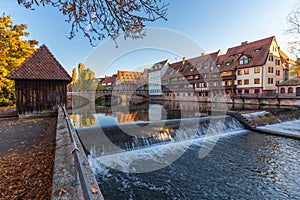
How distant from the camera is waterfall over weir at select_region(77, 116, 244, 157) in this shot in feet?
24.7

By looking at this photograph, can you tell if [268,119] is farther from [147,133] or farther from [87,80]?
[87,80]

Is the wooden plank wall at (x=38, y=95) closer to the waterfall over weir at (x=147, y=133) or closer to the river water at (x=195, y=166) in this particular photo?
the waterfall over weir at (x=147, y=133)

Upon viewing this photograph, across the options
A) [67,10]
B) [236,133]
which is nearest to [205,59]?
[236,133]

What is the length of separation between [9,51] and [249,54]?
38330 mm

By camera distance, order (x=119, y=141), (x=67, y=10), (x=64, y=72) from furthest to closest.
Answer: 1. (x=64, y=72)
2. (x=119, y=141)
3. (x=67, y=10)

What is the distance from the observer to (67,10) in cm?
299

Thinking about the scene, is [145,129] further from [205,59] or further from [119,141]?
[205,59]

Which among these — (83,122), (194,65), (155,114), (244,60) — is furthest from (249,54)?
(83,122)

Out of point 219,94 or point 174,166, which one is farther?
point 219,94

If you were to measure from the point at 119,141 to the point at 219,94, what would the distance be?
108 ft

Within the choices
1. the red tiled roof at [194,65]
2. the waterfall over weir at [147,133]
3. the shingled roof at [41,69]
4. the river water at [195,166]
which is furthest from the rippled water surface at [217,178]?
the red tiled roof at [194,65]

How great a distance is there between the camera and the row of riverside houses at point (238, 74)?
29766 millimetres

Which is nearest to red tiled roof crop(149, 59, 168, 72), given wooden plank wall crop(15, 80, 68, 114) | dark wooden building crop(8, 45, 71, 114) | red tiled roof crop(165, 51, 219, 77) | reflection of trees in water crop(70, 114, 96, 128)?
red tiled roof crop(165, 51, 219, 77)

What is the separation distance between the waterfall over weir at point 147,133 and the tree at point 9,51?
11.6m
